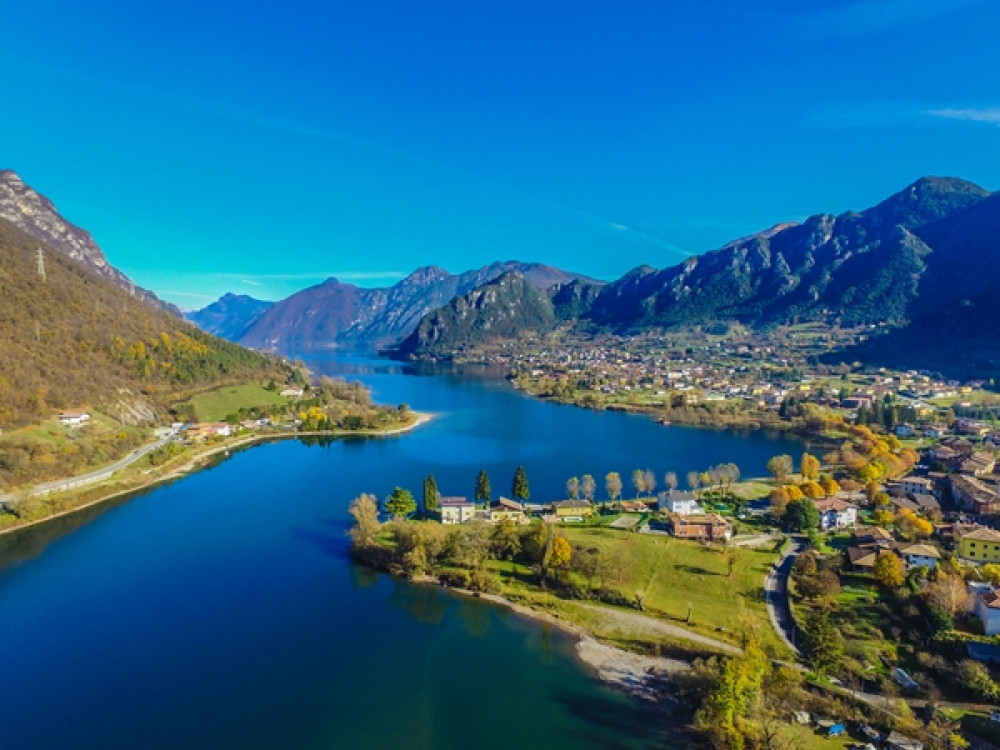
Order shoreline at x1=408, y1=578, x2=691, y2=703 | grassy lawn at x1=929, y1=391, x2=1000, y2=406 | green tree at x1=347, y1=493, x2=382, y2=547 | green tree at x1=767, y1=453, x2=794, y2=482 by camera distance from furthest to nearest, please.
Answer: grassy lawn at x1=929, y1=391, x2=1000, y2=406 → green tree at x1=767, y1=453, x2=794, y2=482 → green tree at x1=347, y1=493, x2=382, y2=547 → shoreline at x1=408, y1=578, x2=691, y2=703

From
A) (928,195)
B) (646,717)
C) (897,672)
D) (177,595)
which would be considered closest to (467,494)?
(177,595)

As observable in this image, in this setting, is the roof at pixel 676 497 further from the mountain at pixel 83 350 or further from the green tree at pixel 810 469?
the mountain at pixel 83 350

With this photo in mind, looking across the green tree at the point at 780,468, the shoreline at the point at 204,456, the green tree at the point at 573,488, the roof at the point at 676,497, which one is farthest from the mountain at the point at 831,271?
the green tree at the point at 573,488

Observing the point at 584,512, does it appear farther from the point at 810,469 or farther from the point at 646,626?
the point at 810,469

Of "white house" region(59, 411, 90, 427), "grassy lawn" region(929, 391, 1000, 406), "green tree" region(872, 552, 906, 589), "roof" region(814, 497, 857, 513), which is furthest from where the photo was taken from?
"grassy lawn" region(929, 391, 1000, 406)

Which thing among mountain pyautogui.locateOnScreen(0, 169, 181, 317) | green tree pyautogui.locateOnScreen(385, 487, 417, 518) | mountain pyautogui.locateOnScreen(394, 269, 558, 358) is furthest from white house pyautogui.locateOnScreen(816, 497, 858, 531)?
mountain pyautogui.locateOnScreen(394, 269, 558, 358)

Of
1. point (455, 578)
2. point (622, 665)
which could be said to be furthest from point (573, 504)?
point (622, 665)

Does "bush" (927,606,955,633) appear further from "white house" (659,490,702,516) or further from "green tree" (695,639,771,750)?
"white house" (659,490,702,516)
